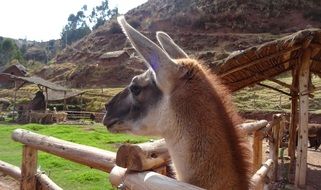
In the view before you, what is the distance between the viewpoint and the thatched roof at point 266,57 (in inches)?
341

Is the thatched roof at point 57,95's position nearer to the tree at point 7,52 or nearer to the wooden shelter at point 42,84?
the wooden shelter at point 42,84

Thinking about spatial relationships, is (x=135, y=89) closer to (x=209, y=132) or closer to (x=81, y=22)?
(x=209, y=132)

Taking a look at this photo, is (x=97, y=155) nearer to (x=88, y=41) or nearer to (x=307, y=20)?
(x=307, y=20)

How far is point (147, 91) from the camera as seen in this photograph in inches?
116

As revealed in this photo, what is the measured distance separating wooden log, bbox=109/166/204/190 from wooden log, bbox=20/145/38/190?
2.03m

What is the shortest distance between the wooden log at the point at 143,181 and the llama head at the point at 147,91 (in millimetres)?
341

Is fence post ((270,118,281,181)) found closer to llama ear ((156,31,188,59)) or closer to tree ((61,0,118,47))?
llama ear ((156,31,188,59))

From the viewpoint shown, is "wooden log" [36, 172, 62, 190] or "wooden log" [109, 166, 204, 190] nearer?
"wooden log" [109, 166, 204, 190]

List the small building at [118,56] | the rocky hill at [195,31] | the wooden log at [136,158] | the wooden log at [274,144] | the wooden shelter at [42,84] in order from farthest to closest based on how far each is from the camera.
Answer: the small building at [118,56]
the rocky hill at [195,31]
the wooden shelter at [42,84]
the wooden log at [274,144]
the wooden log at [136,158]

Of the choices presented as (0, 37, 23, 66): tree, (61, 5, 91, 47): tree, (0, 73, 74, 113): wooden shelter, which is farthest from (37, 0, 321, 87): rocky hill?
(61, 5, 91, 47): tree

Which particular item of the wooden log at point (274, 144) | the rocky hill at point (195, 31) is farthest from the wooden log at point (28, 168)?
the rocky hill at point (195, 31)

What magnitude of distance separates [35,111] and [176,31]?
3442 centimetres

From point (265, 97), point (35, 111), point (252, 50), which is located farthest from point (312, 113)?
point (35, 111)

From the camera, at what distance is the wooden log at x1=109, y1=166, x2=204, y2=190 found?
2.27 metres
